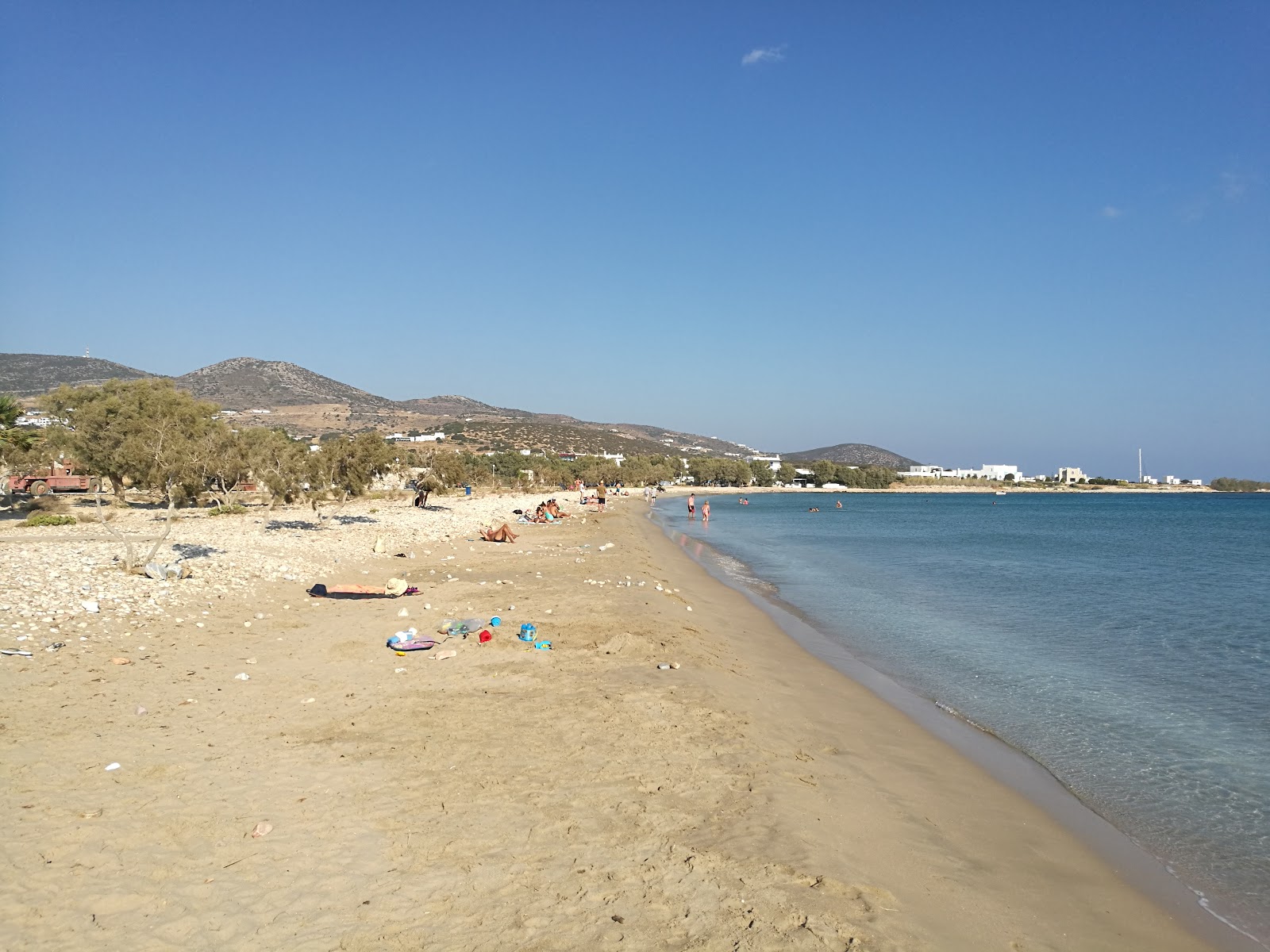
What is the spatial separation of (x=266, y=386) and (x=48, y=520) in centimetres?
15410

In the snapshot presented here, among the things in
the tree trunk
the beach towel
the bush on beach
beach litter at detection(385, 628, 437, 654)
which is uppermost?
the tree trunk

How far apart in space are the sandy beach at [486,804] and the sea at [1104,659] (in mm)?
1234

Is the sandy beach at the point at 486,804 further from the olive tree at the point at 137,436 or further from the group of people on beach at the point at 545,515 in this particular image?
the group of people on beach at the point at 545,515

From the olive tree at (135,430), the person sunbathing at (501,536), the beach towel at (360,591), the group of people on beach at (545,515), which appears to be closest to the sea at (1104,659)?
the person sunbathing at (501,536)

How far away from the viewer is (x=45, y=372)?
406ft

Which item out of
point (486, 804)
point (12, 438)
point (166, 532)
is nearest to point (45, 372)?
point (12, 438)

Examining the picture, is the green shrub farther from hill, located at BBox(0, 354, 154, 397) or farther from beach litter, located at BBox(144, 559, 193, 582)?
hill, located at BBox(0, 354, 154, 397)

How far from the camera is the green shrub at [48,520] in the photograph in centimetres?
2664

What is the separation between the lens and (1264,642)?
16.8m

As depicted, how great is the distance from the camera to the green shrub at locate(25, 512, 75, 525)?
1049 inches

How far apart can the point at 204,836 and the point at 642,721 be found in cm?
434

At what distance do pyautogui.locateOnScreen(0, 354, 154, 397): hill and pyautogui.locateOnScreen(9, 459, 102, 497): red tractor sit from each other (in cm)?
8443

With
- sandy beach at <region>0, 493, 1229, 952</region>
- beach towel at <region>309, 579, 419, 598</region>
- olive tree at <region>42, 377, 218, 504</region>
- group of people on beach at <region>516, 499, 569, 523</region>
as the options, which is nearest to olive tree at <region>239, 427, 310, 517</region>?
olive tree at <region>42, 377, 218, 504</region>

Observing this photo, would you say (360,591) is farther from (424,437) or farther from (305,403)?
(305,403)
